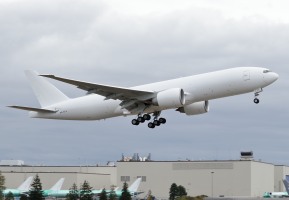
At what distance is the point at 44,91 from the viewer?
85.6 meters

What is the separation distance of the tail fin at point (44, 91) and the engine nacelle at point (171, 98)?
601 inches

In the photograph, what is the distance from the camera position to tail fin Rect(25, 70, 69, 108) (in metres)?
84.0

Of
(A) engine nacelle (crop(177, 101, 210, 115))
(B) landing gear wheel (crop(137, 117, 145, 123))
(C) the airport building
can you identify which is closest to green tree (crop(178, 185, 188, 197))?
(C) the airport building

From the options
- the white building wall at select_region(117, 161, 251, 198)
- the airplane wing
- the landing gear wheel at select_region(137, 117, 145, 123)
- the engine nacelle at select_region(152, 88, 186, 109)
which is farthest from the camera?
the white building wall at select_region(117, 161, 251, 198)

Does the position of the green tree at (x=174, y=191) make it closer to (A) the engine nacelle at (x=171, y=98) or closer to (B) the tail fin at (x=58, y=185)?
(B) the tail fin at (x=58, y=185)

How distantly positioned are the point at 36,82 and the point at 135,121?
16561mm

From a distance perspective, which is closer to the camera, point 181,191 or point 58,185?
point 58,185

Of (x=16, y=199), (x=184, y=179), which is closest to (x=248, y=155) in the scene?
(x=184, y=179)

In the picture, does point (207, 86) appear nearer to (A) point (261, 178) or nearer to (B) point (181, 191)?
(B) point (181, 191)

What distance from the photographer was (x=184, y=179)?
573 feet

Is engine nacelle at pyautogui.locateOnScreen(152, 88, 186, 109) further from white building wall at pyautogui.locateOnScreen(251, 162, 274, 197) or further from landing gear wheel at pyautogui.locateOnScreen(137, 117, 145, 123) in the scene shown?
white building wall at pyautogui.locateOnScreen(251, 162, 274, 197)

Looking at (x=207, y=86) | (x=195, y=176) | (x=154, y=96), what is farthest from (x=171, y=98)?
(x=195, y=176)

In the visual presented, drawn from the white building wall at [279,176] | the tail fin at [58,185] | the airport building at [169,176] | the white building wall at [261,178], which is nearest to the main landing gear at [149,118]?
the tail fin at [58,185]

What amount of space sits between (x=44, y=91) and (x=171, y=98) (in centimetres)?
2035
